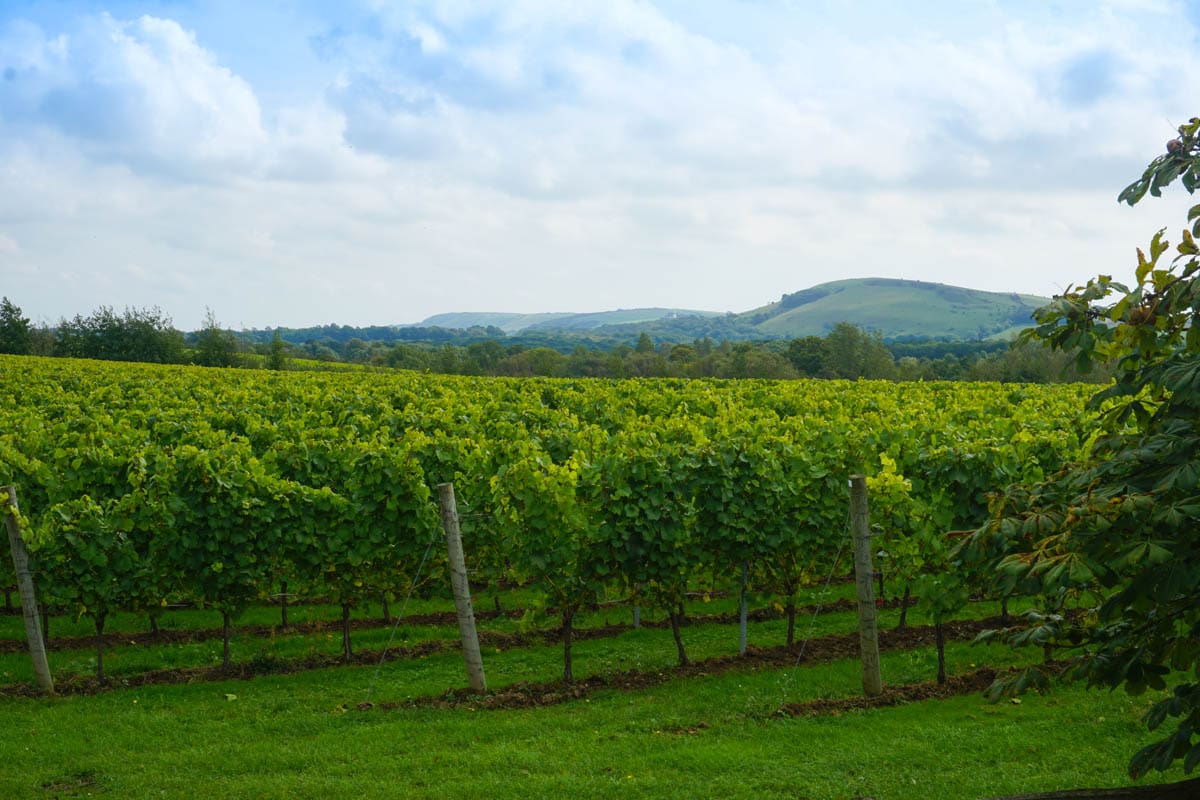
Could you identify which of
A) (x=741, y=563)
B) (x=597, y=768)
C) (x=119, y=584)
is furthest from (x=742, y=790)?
(x=119, y=584)

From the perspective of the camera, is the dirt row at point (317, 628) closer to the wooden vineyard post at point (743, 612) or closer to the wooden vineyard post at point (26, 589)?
the wooden vineyard post at point (743, 612)

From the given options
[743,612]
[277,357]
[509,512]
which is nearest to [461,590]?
[509,512]

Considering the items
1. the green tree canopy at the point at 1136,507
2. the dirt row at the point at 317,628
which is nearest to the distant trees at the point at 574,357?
the dirt row at the point at 317,628

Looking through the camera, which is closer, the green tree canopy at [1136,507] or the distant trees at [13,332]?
the green tree canopy at [1136,507]

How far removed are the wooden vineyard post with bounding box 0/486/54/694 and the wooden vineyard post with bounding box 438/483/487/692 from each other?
186 inches

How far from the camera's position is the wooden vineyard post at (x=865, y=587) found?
894cm

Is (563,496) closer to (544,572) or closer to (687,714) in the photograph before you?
(544,572)

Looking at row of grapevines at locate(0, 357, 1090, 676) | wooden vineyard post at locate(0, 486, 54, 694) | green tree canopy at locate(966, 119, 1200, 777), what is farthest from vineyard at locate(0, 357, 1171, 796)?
green tree canopy at locate(966, 119, 1200, 777)

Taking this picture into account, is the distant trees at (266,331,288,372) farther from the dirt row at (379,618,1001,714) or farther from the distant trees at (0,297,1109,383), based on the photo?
the dirt row at (379,618,1001,714)

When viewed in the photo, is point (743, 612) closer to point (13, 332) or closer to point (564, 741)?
point (564, 741)

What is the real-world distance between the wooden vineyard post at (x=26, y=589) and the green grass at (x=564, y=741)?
37cm

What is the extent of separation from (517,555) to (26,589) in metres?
5.48

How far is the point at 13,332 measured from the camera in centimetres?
7625

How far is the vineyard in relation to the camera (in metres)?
10.3
